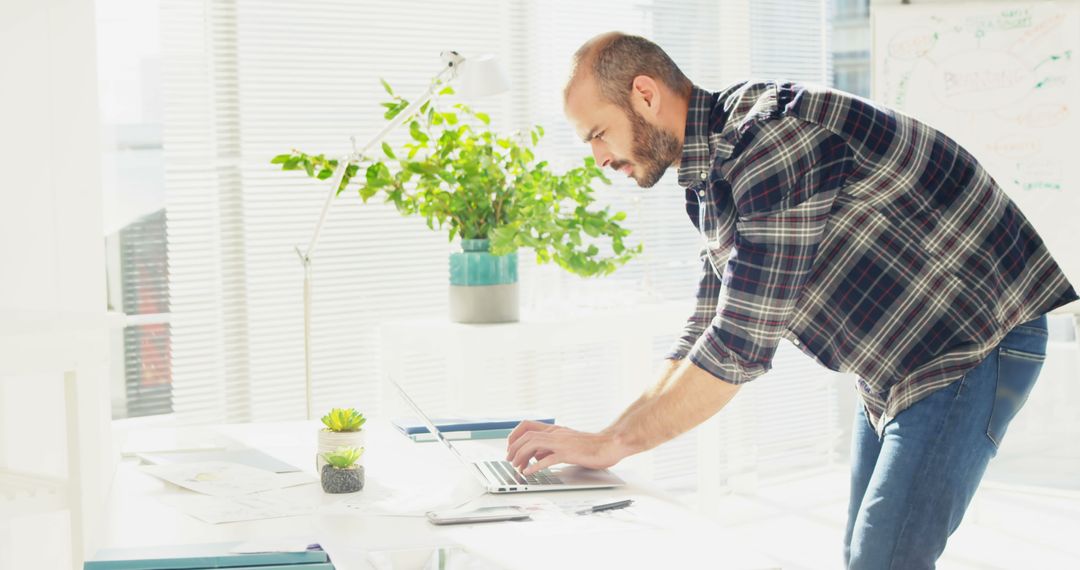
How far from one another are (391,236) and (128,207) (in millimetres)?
808

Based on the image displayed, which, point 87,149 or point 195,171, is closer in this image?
point 87,149

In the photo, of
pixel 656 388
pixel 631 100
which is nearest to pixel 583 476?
pixel 656 388

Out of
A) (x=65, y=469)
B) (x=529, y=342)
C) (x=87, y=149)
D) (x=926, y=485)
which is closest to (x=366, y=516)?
(x=65, y=469)

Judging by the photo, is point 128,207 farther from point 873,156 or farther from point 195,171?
point 873,156

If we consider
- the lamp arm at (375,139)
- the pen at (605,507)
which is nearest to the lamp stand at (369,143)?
the lamp arm at (375,139)

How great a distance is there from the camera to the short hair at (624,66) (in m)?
1.86

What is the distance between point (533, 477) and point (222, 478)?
497 mm

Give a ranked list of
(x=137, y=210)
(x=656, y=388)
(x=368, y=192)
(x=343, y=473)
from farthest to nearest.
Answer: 1. (x=137, y=210)
2. (x=368, y=192)
3. (x=656, y=388)
4. (x=343, y=473)

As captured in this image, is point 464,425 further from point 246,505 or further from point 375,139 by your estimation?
point 375,139

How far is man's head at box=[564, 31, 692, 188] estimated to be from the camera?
186 cm

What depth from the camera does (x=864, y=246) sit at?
1757mm

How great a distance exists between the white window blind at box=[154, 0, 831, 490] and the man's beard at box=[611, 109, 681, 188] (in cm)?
138

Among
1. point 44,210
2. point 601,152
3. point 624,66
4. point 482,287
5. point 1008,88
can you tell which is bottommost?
point 482,287

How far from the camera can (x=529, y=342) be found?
2980mm
